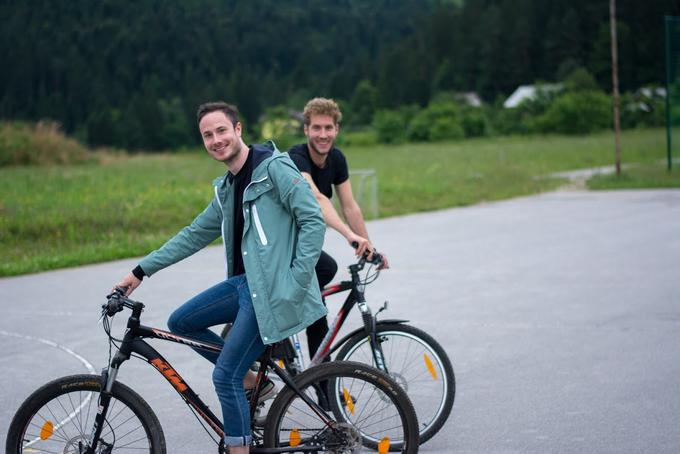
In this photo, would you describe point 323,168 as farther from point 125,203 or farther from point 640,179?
point 640,179

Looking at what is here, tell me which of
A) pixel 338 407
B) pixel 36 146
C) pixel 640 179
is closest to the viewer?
pixel 338 407

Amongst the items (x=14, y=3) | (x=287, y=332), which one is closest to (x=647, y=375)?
(x=287, y=332)

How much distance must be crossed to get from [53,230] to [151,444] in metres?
12.9

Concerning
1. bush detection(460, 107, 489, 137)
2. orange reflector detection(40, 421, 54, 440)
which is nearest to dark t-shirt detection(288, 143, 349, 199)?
orange reflector detection(40, 421, 54, 440)

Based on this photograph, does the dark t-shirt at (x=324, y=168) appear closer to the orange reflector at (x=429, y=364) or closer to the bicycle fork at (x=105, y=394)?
the orange reflector at (x=429, y=364)

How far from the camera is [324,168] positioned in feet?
19.6

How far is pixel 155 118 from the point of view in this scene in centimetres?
10494

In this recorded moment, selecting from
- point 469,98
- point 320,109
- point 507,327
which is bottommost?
point 469,98

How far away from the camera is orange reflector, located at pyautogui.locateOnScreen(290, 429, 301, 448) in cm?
445

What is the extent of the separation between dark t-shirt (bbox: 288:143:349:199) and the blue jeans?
150 cm

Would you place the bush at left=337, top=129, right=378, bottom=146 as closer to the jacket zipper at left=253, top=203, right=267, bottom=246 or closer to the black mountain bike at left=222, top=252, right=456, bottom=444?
the black mountain bike at left=222, top=252, right=456, bottom=444

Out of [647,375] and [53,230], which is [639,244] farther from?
[53,230]

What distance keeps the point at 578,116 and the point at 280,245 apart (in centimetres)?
7152

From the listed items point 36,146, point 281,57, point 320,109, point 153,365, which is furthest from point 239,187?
point 281,57
